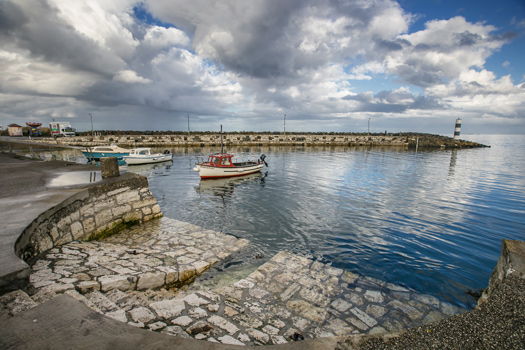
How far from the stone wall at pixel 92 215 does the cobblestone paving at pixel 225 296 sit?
1.28 feet

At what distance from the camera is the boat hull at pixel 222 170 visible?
844 inches

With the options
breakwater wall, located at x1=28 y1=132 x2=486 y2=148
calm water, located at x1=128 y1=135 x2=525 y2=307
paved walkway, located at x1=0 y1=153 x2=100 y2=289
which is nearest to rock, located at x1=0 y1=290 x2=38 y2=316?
paved walkway, located at x1=0 y1=153 x2=100 y2=289

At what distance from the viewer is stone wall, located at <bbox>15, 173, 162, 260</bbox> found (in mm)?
4871

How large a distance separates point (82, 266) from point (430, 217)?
14193 mm

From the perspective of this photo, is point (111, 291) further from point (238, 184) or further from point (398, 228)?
point (238, 184)

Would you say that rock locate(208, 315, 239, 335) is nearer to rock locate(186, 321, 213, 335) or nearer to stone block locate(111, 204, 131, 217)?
rock locate(186, 321, 213, 335)

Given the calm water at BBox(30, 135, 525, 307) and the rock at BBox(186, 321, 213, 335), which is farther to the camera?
the calm water at BBox(30, 135, 525, 307)

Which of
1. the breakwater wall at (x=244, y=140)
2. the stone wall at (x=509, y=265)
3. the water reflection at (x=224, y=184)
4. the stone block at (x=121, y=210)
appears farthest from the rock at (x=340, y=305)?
the breakwater wall at (x=244, y=140)

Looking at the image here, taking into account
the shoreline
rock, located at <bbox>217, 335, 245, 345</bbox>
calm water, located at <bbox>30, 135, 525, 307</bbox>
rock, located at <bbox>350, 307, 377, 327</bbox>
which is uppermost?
the shoreline

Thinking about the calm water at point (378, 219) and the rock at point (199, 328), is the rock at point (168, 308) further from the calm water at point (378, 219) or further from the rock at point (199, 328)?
the calm water at point (378, 219)

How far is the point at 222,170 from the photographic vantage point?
2225 cm

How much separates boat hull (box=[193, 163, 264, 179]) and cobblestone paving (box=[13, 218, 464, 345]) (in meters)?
14.4

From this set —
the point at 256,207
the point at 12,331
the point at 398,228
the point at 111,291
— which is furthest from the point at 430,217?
the point at 12,331

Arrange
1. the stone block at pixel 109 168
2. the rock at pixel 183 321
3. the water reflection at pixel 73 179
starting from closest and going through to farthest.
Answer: the rock at pixel 183 321, the water reflection at pixel 73 179, the stone block at pixel 109 168
